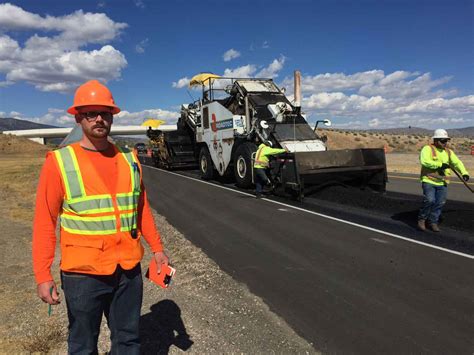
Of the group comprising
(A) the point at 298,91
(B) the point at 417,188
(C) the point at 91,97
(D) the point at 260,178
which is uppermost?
(A) the point at 298,91

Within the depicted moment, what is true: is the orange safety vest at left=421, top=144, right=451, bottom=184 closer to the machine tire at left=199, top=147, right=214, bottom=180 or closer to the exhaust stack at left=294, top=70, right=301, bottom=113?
the exhaust stack at left=294, top=70, right=301, bottom=113

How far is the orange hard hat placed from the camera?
2.32m

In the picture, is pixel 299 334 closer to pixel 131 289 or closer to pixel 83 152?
pixel 131 289

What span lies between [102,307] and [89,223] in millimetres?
537

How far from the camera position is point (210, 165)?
1537 centimetres

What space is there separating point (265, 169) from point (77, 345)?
9.29 m

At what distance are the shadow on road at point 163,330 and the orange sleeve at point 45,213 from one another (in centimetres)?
151

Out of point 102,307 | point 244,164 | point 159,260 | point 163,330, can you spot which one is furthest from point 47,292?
point 244,164

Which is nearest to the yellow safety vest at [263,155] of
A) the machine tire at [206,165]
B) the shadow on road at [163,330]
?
the machine tire at [206,165]

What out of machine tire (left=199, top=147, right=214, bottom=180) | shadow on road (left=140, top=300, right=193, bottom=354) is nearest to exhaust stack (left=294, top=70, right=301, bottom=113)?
machine tire (left=199, top=147, right=214, bottom=180)

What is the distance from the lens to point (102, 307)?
243 centimetres

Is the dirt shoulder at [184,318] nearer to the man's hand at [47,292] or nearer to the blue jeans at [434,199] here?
the man's hand at [47,292]

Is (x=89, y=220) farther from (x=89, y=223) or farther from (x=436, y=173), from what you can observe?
(x=436, y=173)

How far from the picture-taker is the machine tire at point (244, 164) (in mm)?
12453
